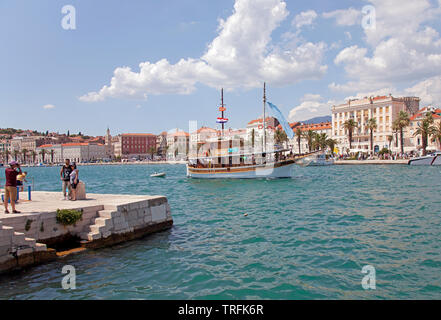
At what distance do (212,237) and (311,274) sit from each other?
14.8 ft

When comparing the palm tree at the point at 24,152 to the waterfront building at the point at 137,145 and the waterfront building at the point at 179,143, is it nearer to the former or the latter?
the waterfront building at the point at 137,145

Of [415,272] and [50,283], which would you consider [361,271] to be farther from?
[50,283]

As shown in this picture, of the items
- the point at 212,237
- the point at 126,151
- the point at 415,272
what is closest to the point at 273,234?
the point at 212,237

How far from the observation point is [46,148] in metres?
195

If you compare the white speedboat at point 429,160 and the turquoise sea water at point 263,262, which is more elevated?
the white speedboat at point 429,160

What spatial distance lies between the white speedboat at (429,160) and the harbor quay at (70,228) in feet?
207

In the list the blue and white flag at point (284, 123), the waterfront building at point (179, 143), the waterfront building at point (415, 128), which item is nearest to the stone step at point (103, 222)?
the blue and white flag at point (284, 123)

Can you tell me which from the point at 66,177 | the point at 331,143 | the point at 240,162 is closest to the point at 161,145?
the point at 331,143

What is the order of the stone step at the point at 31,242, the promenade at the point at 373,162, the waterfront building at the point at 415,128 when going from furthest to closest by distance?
the waterfront building at the point at 415,128
the promenade at the point at 373,162
the stone step at the point at 31,242

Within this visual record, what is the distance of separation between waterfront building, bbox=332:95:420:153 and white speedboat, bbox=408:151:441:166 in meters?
27.1

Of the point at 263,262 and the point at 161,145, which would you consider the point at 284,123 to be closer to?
the point at 263,262

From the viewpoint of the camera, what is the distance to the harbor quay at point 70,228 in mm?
8445

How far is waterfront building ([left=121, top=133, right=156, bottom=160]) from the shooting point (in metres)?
187

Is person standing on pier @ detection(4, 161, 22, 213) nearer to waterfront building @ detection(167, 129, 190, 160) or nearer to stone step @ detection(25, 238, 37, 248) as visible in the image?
stone step @ detection(25, 238, 37, 248)
